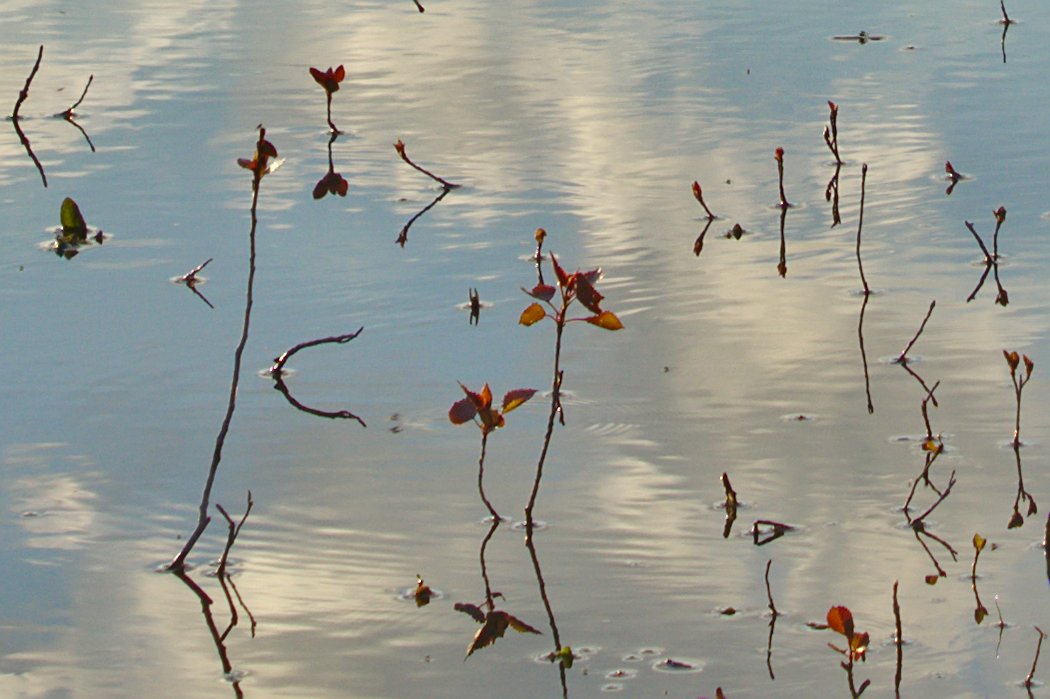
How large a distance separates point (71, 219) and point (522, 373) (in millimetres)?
1496

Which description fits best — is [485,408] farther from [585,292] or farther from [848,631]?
[848,631]

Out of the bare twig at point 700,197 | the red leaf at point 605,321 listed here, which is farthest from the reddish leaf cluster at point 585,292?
the bare twig at point 700,197

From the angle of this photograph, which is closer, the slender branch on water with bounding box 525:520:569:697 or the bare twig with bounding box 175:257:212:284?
the slender branch on water with bounding box 525:520:569:697

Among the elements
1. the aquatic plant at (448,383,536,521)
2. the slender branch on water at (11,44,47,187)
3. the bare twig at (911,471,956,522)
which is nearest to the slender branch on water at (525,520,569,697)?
the aquatic plant at (448,383,536,521)

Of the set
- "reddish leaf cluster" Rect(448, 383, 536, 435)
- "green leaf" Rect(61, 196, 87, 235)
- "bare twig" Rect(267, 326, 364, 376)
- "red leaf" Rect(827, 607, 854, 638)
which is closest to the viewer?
"red leaf" Rect(827, 607, 854, 638)

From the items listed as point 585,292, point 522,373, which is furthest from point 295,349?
point 585,292

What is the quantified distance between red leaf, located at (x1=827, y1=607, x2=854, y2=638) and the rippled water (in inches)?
3.5

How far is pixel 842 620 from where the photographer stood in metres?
2.37

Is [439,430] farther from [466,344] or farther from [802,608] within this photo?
[802,608]

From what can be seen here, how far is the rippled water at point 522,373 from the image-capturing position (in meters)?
2.59

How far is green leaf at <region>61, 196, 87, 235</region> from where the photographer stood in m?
4.47

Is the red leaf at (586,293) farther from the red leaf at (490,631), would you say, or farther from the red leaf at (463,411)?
the red leaf at (490,631)

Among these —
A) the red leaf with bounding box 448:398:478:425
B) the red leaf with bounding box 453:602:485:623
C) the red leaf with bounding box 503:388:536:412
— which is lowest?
the red leaf with bounding box 453:602:485:623

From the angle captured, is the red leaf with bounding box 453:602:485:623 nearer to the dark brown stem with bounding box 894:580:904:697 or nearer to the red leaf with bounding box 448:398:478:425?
the red leaf with bounding box 448:398:478:425
